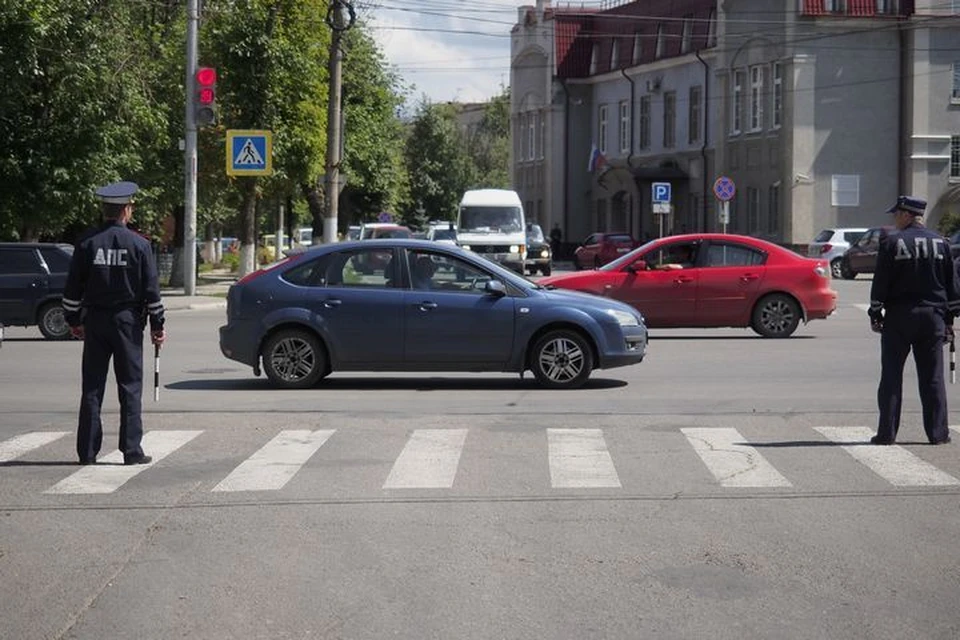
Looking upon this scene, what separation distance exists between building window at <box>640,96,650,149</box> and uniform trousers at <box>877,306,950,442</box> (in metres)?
60.0

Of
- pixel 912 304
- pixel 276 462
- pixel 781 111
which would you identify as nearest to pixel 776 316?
pixel 912 304

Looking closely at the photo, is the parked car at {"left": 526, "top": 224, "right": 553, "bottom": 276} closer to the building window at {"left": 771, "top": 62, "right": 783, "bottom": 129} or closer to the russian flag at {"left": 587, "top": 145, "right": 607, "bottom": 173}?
the building window at {"left": 771, "top": 62, "right": 783, "bottom": 129}

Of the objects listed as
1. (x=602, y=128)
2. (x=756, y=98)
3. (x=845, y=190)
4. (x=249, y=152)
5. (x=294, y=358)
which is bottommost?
(x=294, y=358)

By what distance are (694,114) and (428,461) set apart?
5646cm

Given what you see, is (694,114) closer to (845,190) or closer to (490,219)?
(845,190)

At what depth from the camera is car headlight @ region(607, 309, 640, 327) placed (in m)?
15.5

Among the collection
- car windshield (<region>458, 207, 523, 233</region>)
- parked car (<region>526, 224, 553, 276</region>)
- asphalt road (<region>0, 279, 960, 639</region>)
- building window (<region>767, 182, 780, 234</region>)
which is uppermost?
building window (<region>767, 182, 780, 234</region>)

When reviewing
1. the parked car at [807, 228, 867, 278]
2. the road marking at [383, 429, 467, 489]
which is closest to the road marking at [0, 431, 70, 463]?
the road marking at [383, 429, 467, 489]

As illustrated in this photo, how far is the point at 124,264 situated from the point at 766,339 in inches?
534

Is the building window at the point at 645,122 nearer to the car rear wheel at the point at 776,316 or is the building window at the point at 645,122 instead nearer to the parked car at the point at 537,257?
the parked car at the point at 537,257

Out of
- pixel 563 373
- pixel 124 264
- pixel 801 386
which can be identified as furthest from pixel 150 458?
pixel 801 386

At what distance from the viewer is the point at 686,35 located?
213ft

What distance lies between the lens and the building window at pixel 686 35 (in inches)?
2537

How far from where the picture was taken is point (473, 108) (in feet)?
471
